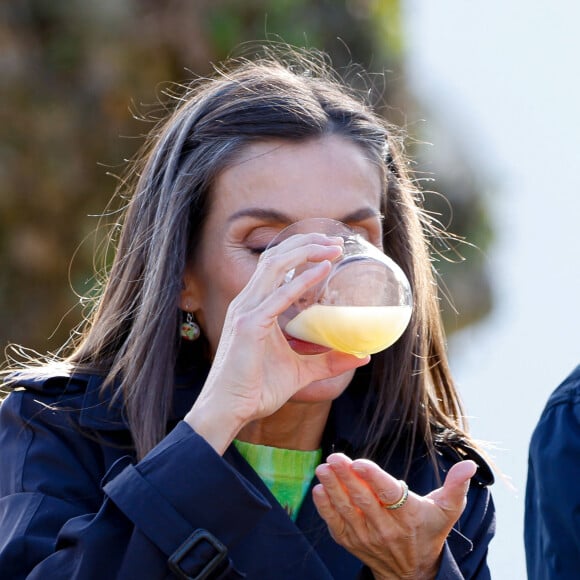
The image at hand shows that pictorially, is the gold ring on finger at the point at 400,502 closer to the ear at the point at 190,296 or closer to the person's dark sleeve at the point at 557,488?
the person's dark sleeve at the point at 557,488

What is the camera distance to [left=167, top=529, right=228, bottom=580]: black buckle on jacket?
2.69m

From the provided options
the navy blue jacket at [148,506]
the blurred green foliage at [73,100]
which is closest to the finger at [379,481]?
the navy blue jacket at [148,506]

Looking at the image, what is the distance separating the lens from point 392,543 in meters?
2.77

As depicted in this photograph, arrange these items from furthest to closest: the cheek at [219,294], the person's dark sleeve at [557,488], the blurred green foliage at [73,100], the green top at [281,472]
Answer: the blurred green foliage at [73,100] < the green top at [281,472] < the cheek at [219,294] < the person's dark sleeve at [557,488]

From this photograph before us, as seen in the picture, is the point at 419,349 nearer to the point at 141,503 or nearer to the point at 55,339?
the point at 141,503

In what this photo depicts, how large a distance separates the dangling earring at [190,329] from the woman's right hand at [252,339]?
0.56 meters

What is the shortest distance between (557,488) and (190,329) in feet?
5.20

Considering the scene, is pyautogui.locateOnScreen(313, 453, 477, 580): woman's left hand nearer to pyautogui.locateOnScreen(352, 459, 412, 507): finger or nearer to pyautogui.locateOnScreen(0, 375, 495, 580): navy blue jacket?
pyautogui.locateOnScreen(352, 459, 412, 507): finger

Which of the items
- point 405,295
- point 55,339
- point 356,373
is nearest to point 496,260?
point 55,339

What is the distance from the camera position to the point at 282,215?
126 inches

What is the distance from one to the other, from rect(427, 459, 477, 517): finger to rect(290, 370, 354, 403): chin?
0.50 metres

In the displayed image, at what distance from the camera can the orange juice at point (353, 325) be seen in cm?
284

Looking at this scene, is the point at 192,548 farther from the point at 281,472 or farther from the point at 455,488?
the point at 281,472

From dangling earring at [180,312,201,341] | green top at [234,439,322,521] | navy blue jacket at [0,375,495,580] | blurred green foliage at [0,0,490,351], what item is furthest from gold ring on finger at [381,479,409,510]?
blurred green foliage at [0,0,490,351]
